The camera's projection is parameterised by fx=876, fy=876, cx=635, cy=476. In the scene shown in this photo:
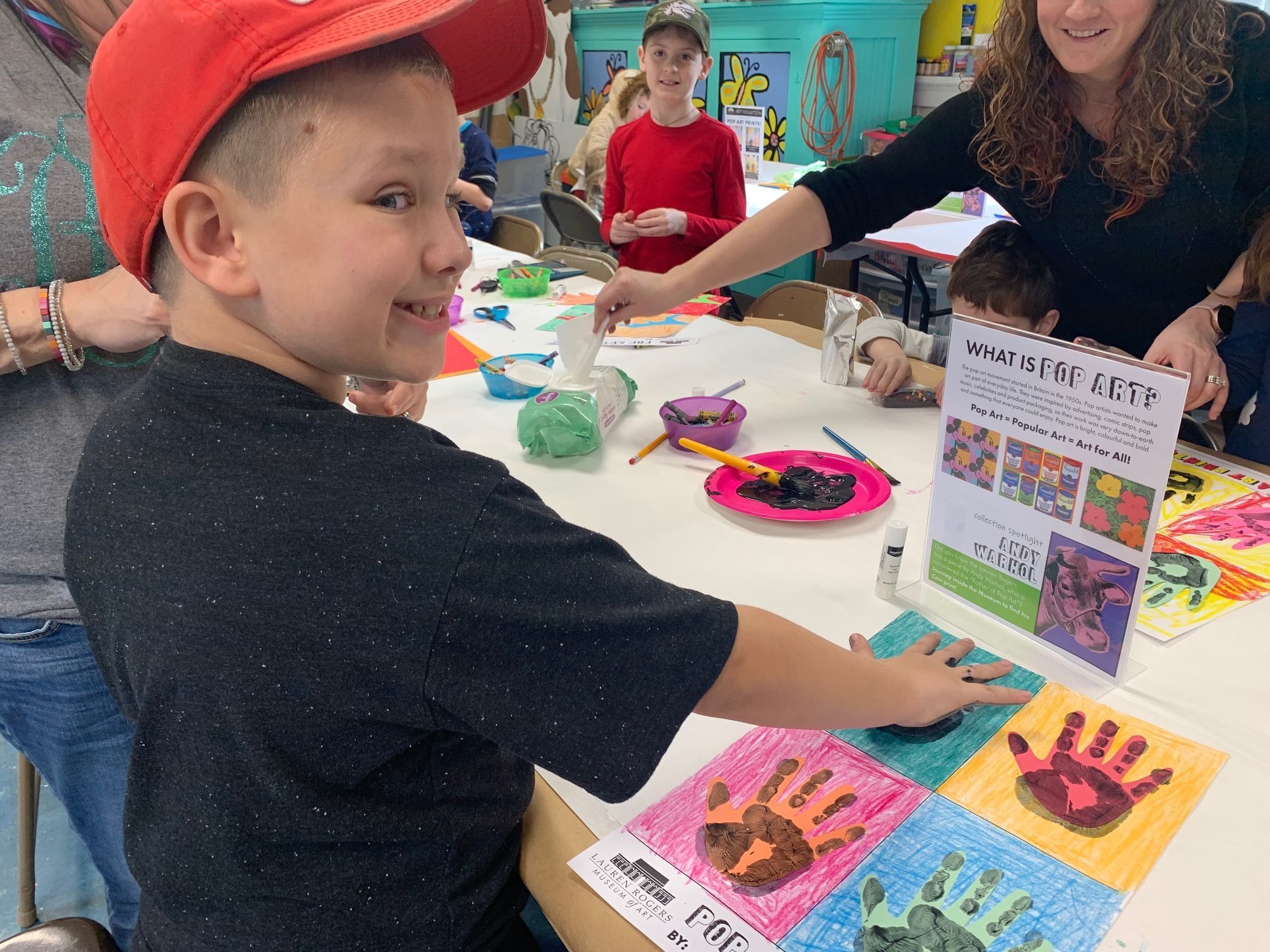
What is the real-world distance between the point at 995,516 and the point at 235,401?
0.71 metres

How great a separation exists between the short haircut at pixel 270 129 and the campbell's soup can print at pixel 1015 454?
0.64 m

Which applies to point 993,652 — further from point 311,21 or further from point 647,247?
point 647,247

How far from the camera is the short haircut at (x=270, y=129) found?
0.54m

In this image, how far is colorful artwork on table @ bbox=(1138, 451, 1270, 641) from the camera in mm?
934

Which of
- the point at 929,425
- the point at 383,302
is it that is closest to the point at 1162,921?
the point at 383,302

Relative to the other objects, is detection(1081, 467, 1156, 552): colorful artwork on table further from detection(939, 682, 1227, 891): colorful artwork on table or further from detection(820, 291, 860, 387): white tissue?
detection(820, 291, 860, 387): white tissue

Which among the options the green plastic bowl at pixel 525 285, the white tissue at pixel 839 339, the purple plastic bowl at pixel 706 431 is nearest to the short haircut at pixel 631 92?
the green plastic bowl at pixel 525 285

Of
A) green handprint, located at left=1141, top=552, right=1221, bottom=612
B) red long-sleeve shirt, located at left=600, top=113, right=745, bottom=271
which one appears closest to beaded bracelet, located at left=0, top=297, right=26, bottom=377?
green handprint, located at left=1141, top=552, right=1221, bottom=612

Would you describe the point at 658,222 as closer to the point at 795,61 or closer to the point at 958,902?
the point at 795,61

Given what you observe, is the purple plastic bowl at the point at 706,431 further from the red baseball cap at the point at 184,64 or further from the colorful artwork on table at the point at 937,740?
the red baseball cap at the point at 184,64

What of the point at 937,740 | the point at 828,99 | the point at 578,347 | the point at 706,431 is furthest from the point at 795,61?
the point at 937,740

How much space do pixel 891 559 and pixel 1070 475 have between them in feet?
0.71

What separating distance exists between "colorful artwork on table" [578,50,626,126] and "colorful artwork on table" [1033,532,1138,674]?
5061 mm

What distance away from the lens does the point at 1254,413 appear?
130 centimetres
